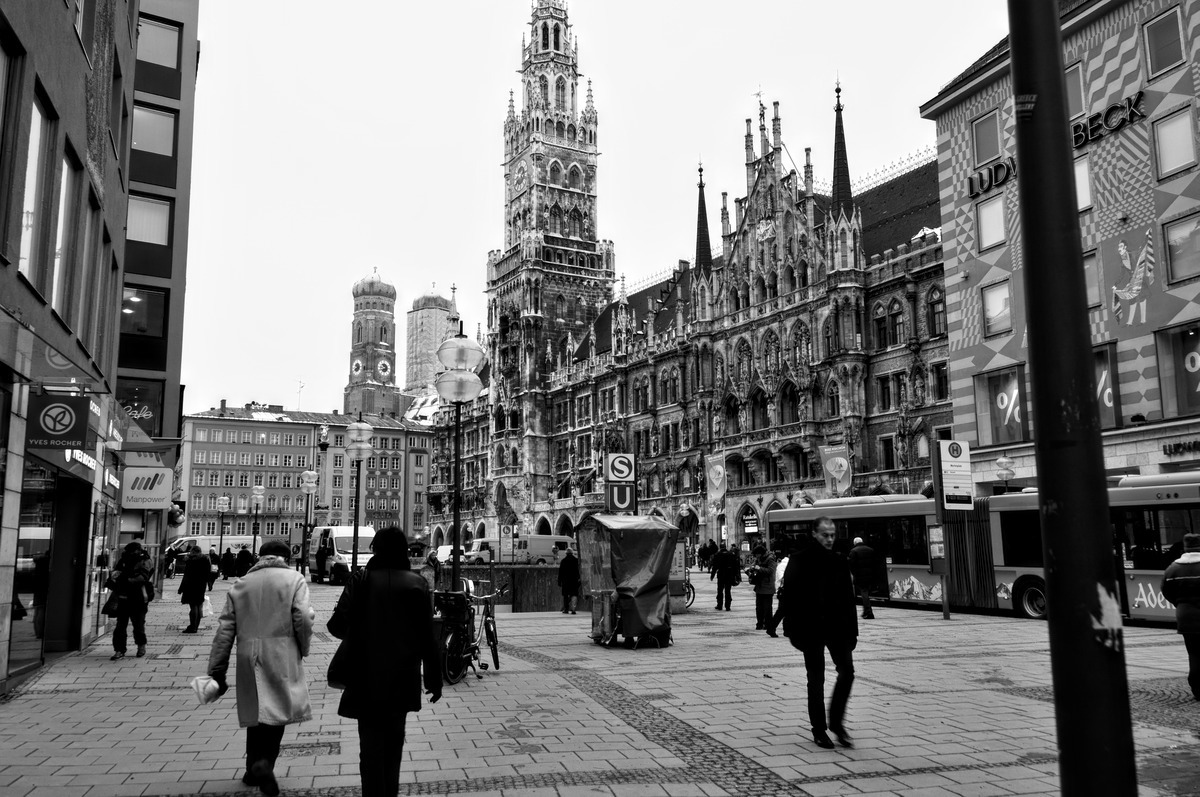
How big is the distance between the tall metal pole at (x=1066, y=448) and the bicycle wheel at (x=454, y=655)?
29.7 feet

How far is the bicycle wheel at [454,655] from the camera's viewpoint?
38.6ft

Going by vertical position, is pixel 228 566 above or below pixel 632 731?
above

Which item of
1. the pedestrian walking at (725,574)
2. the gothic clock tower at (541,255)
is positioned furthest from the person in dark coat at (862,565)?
the gothic clock tower at (541,255)

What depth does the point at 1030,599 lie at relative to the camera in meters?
21.3

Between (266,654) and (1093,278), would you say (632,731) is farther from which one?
(1093,278)

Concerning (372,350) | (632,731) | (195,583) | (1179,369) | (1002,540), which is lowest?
(632,731)

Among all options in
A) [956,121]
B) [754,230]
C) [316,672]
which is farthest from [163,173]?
[754,230]

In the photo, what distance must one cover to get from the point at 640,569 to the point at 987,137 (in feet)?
68.4

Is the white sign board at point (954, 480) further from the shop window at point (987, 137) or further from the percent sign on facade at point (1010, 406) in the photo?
the shop window at point (987, 137)

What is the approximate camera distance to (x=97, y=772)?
24.0 feet

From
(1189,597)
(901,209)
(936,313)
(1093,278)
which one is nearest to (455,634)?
(1189,597)

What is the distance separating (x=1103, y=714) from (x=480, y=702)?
26.6ft

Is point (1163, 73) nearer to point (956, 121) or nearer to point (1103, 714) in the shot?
point (956, 121)

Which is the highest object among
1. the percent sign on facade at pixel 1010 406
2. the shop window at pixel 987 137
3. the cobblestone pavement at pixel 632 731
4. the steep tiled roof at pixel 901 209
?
the steep tiled roof at pixel 901 209
